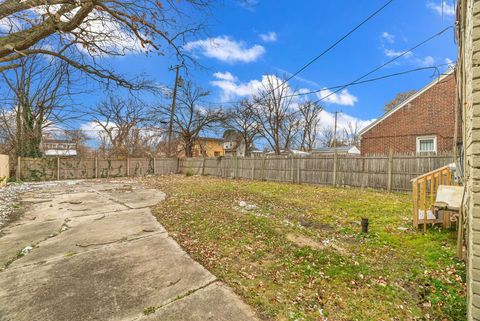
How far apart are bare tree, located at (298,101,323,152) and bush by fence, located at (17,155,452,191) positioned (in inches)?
569

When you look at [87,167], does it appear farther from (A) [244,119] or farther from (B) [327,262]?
(B) [327,262]

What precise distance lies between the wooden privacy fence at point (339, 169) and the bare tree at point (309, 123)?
14.6 m

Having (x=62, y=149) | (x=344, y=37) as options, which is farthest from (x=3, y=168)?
(x=344, y=37)

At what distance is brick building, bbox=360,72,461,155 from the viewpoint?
38.7 ft

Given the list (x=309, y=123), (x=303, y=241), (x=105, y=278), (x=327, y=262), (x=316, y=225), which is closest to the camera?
(x=105, y=278)

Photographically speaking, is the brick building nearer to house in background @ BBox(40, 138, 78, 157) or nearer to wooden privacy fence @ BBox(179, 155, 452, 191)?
wooden privacy fence @ BBox(179, 155, 452, 191)

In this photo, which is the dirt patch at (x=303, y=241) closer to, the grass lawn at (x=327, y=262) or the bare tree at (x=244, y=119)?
the grass lawn at (x=327, y=262)

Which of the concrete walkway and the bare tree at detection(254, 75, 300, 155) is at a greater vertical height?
the bare tree at detection(254, 75, 300, 155)

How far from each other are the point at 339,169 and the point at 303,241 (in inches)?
295

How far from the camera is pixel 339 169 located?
10.3 meters

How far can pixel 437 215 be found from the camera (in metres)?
4.21

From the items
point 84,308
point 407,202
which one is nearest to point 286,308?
point 84,308

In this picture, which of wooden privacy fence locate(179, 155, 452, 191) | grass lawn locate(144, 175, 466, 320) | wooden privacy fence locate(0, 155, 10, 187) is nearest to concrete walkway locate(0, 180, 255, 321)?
grass lawn locate(144, 175, 466, 320)

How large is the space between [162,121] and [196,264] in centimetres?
1967
